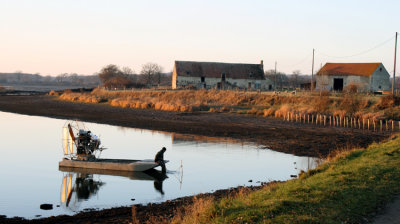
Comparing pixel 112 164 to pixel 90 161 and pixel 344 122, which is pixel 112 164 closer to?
pixel 90 161

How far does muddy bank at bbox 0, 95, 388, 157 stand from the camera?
26.3 metres

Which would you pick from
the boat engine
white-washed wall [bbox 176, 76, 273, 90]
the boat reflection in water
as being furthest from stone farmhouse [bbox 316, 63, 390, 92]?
the boat reflection in water

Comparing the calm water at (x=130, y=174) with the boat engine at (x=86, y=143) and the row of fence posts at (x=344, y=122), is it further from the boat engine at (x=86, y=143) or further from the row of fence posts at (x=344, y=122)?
the row of fence posts at (x=344, y=122)

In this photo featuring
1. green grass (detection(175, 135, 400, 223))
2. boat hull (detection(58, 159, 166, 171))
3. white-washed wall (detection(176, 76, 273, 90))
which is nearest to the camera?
green grass (detection(175, 135, 400, 223))

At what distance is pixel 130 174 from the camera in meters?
19.2

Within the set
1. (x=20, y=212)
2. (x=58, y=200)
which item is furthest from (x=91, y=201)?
(x=20, y=212)

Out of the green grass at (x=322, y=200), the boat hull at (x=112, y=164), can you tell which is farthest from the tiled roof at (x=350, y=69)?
the green grass at (x=322, y=200)

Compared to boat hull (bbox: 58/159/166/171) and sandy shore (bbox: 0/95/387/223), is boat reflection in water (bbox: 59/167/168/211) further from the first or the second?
sandy shore (bbox: 0/95/387/223)

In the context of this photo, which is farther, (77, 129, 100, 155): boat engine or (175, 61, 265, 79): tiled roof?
(175, 61, 265, 79): tiled roof

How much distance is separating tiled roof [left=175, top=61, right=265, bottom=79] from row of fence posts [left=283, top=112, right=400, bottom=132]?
115 ft

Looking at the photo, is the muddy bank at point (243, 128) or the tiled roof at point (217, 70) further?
the tiled roof at point (217, 70)

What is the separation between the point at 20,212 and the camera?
13.5 meters

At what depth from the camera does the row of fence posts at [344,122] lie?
110ft

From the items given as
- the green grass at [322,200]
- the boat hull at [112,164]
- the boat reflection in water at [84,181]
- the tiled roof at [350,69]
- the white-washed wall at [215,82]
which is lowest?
the boat reflection in water at [84,181]
